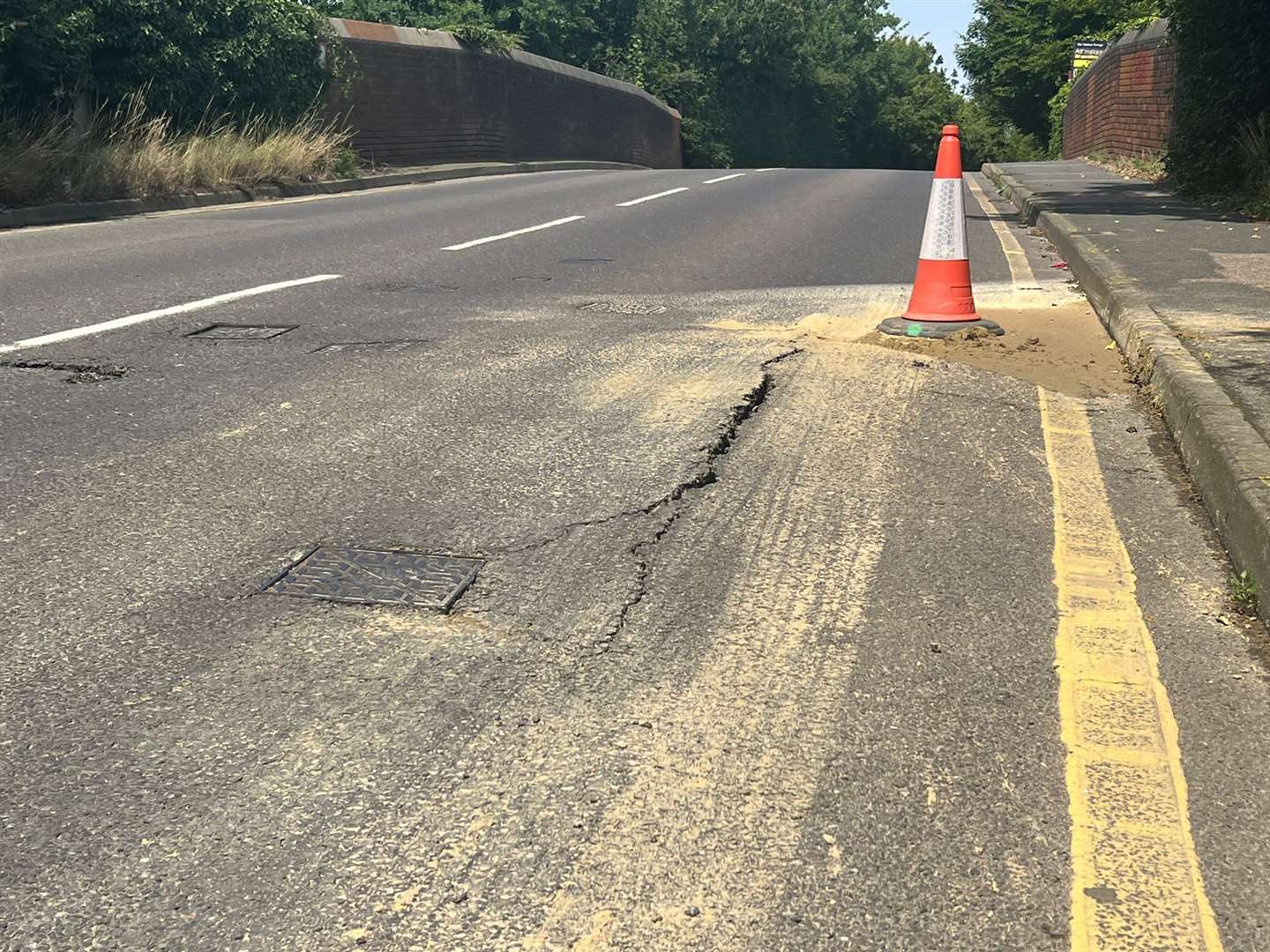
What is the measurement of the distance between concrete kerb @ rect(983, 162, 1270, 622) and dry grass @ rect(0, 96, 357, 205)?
11.6m

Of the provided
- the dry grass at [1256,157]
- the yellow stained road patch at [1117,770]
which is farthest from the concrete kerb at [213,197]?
the yellow stained road patch at [1117,770]

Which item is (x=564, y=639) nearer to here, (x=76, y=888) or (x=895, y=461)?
(x=76, y=888)

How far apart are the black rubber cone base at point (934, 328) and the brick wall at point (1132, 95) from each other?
1248cm

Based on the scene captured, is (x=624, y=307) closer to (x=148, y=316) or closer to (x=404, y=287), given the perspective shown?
(x=404, y=287)

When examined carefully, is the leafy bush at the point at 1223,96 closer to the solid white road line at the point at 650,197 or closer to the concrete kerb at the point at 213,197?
the solid white road line at the point at 650,197

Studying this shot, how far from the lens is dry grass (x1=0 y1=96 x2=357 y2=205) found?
14.9 m

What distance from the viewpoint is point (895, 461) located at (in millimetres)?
4738

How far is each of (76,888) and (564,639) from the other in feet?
4.19

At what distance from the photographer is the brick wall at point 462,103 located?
24.8 meters

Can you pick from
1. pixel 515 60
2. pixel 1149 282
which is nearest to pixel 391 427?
pixel 1149 282

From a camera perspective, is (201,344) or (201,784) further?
(201,344)

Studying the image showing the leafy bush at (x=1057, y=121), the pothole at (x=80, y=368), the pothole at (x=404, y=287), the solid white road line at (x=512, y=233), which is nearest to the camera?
the pothole at (x=80, y=368)

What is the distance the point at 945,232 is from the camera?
7113 millimetres

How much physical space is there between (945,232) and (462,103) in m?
22.9
